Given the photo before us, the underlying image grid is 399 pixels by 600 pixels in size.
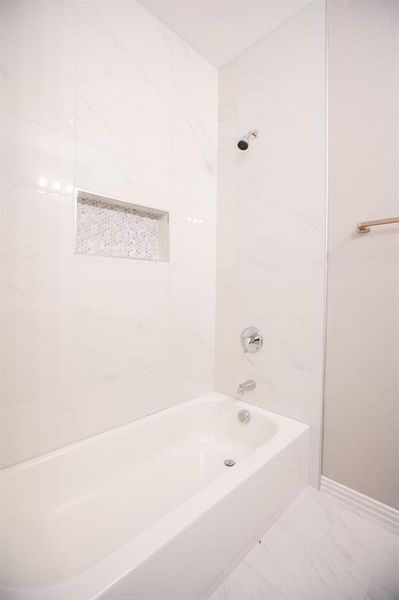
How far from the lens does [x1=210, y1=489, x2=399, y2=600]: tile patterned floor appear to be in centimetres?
98

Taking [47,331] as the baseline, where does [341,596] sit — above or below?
below

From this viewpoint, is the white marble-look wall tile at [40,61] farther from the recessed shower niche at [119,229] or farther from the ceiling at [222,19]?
the ceiling at [222,19]

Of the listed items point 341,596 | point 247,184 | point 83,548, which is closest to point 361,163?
point 247,184

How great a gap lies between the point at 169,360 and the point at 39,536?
0.93 m

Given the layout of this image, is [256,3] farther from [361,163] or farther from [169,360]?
[169,360]

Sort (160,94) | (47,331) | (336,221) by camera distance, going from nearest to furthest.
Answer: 1. (47,331)
2. (336,221)
3. (160,94)

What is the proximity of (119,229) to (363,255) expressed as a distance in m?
1.29

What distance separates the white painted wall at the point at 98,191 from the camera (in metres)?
1.09

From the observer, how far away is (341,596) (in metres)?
0.96

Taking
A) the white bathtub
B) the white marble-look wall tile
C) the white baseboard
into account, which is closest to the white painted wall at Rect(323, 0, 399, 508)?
the white baseboard

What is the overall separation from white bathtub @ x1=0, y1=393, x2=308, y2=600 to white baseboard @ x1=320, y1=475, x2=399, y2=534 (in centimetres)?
13

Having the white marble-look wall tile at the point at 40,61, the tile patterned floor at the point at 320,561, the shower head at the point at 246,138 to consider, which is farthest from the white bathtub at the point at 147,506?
the shower head at the point at 246,138

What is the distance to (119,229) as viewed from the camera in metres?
1.51

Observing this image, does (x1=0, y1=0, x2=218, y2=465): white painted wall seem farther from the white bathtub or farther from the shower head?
the shower head
